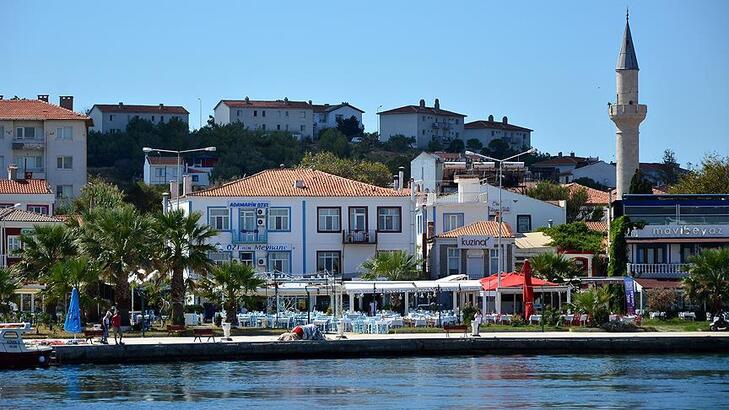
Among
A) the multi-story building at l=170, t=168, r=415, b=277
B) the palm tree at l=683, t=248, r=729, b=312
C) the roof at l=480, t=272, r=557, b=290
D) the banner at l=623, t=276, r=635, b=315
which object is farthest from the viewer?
the multi-story building at l=170, t=168, r=415, b=277

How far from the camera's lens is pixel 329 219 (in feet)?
262

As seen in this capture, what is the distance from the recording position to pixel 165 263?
63406 mm

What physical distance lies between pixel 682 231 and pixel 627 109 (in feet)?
102

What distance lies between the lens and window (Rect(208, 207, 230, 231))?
79250 mm

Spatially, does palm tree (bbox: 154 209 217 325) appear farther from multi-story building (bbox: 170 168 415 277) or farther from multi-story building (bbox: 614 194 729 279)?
multi-story building (bbox: 614 194 729 279)

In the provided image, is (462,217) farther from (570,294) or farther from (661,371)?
(661,371)

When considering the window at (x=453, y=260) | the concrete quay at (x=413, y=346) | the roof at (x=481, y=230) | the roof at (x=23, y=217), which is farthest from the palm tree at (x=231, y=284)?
the window at (x=453, y=260)

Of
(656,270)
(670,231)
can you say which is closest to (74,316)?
(656,270)

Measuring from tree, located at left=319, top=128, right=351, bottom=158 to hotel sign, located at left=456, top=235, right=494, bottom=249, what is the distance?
99.3 metres

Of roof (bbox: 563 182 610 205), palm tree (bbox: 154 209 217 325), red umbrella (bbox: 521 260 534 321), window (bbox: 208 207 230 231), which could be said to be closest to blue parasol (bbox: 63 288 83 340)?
palm tree (bbox: 154 209 217 325)

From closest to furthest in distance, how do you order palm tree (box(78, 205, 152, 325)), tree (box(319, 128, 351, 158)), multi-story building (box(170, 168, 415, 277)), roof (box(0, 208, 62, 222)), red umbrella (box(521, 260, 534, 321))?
palm tree (box(78, 205, 152, 325)) < red umbrella (box(521, 260, 534, 321)) < roof (box(0, 208, 62, 222)) < multi-story building (box(170, 168, 415, 277)) < tree (box(319, 128, 351, 158))

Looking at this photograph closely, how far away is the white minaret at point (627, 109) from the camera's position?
345ft

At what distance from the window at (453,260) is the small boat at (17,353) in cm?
3090

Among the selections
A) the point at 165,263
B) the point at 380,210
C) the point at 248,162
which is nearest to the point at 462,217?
the point at 380,210
